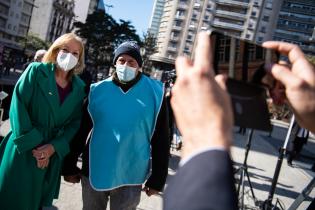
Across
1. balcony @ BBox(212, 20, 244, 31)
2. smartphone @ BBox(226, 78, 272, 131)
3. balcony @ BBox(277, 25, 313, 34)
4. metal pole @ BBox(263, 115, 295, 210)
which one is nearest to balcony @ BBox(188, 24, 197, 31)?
balcony @ BBox(212, 20, 244, 31)

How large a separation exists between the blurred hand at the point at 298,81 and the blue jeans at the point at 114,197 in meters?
1.94

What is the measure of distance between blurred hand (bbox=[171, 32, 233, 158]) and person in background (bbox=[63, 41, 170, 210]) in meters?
1.98

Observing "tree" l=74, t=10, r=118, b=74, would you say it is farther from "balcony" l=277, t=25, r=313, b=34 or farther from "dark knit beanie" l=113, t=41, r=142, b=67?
"balcony" l=277, t=25, r=313, b=34

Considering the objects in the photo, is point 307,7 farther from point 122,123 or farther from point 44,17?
point 122,123

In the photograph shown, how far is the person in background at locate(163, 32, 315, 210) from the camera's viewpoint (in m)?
0.76

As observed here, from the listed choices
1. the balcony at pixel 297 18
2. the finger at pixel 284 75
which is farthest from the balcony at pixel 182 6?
the finger at pixel 284 75

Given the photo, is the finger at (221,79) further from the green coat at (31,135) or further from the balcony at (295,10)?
the balcony at (295,10)

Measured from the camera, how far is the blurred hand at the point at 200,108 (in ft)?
2.70

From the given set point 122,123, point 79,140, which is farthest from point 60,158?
point 122,123

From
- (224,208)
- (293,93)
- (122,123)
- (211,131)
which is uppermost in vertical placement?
(293,93)

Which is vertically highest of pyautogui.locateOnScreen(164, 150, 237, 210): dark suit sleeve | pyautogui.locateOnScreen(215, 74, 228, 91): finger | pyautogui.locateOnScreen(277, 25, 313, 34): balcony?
pyautogui.locateOnScreen(277, 25, 313, 34): balcony

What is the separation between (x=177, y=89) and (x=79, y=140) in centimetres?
233

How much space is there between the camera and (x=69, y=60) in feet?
10.4

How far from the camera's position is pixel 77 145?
3.16 m
